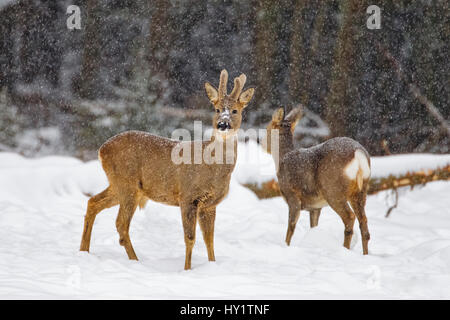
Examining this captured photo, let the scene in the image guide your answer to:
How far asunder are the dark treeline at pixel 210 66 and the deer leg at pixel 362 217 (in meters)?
6.18

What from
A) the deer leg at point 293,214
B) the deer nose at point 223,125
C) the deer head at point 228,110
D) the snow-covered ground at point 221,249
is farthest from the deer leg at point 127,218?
the deer leg at point 293,214

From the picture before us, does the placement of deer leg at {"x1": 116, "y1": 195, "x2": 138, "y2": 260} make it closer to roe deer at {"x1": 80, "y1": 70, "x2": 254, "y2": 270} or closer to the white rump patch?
roe deer at {"x1": 80, "y1": 70, "x2": 254, "y2": 270}

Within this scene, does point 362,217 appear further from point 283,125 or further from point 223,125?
point 223,125

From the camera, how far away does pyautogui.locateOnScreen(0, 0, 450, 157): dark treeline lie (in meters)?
13.0

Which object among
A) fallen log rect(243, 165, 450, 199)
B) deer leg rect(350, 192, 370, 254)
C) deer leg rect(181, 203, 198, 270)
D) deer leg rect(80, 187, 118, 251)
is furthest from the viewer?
fallen log rect(243, 165, 450, 199)

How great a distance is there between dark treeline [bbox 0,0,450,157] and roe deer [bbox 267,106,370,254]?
18.8ft

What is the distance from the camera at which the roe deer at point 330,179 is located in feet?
22.2

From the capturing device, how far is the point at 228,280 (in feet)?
16.3

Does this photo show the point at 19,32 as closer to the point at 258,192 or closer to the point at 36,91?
the point at 36,91

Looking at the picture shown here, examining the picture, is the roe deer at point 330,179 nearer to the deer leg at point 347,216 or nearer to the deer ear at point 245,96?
the deer leg at point 347,216

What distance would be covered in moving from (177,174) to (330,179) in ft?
6.37

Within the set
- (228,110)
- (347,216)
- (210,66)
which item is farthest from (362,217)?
(210,66)

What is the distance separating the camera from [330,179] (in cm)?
688

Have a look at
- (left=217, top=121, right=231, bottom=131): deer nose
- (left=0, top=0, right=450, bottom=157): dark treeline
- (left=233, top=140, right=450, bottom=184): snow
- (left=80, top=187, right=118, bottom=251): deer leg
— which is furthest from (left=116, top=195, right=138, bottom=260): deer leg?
(left=0, top=0, right=450, bottom=157): dark treeline
